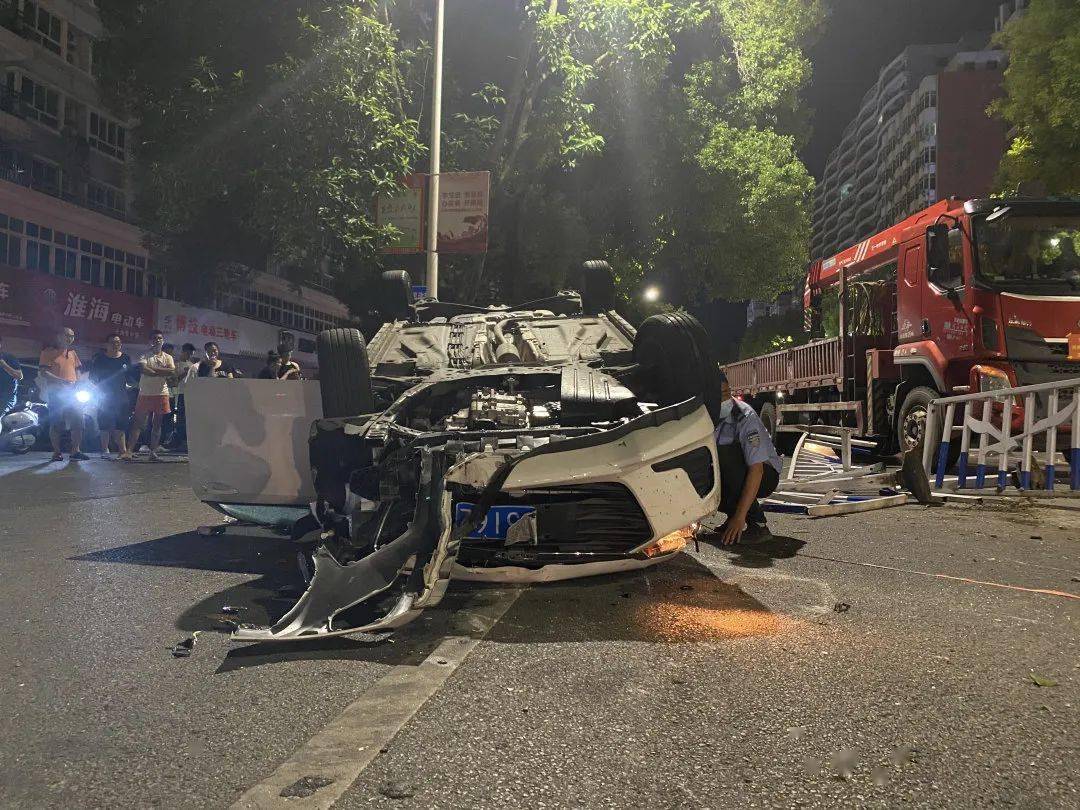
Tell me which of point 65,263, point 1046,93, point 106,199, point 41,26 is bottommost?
point 65,263

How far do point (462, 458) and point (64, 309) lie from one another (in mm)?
22264

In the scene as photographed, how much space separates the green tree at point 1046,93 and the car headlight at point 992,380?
1267 centimetres

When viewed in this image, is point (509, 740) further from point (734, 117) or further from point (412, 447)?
point (734, 117)

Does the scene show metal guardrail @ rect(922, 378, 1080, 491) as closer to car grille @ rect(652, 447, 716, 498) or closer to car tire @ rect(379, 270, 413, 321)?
car grille @ rect(652, 447, 716, 498)

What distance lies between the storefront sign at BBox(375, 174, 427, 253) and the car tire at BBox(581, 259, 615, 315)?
913 centimetres

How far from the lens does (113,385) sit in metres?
11.5

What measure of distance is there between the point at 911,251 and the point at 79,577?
952 centimetres

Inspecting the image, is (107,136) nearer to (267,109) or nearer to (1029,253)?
(267,109)

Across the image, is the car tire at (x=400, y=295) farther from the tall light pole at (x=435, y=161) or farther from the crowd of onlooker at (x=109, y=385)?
the tall light pole at (x=435, y=161)

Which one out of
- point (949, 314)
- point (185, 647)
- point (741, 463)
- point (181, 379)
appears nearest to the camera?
point (185, 647)

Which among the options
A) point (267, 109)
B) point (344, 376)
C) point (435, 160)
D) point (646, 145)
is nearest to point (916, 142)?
point (646, 145)

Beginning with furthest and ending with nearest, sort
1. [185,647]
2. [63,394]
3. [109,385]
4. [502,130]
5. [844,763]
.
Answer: [502,130] < [109,385] < [63,394] < [185,647] < [844,763]

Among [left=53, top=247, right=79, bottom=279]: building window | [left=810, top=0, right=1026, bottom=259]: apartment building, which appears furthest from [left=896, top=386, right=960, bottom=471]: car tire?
[left=810, top=0, right=1026, bottom=259]: apartment building

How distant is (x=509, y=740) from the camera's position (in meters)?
2.25
